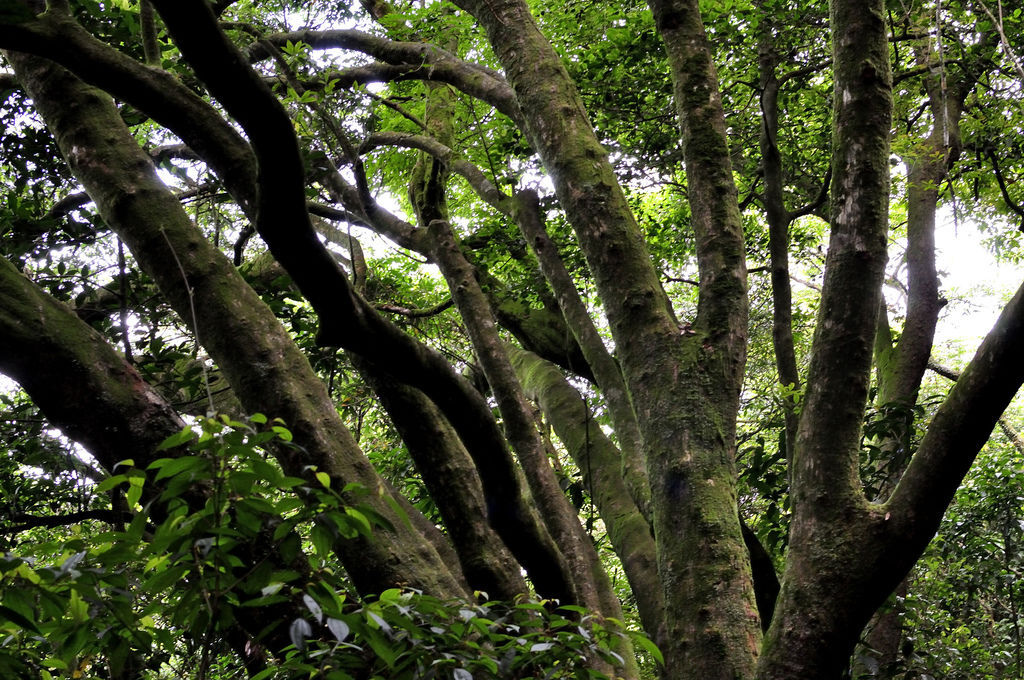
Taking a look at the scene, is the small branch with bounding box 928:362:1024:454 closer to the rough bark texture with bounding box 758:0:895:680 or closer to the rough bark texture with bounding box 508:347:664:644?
the rough bark texture with bounding box 508:347:664:644

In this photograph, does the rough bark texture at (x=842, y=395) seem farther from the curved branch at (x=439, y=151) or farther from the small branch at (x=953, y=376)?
the small branch at (x=953, y=376)

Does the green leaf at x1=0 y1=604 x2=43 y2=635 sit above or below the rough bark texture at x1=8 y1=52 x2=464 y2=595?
below

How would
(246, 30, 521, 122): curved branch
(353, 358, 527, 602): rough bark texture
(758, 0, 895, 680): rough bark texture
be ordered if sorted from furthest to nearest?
(246, 30, 521, 122): curved branch → (353, 358, 527, 602): rough bark texture → (758, 0, 895, 680): rough bark texture

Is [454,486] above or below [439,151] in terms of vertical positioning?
below

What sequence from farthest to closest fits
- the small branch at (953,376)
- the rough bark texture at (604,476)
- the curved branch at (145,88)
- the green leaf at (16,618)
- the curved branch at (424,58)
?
1. the small branch at (953,376)
2. the curved branch at (424,58)
3. the rough bark texture at (604,476)
4. the curved branch at (145,88)
5. the green leaf at (16,618)

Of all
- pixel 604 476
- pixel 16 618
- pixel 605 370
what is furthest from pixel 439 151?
pixel 16 618

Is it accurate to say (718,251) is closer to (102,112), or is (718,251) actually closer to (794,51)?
(102,112)

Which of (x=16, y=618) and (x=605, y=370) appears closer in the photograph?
(x=16, y=618)

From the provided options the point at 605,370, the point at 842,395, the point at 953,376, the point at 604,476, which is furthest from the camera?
the point at 953,376

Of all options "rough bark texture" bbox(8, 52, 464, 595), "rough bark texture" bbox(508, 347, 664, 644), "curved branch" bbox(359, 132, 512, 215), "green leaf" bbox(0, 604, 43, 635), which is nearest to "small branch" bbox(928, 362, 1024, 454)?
"rough bark texture" bbox(508, 347, 664, 644)

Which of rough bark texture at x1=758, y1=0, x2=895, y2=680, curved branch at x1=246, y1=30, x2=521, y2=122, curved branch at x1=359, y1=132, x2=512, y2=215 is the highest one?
curved branch at x1=246, y1=30, x2=521, y2=122

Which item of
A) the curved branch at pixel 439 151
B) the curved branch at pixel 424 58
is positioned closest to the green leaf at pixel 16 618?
the curved branch at pixel 439 151

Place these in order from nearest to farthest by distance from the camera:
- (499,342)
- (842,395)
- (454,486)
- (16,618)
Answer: (16,618) < (842,395) < (454,486) < (499,342)

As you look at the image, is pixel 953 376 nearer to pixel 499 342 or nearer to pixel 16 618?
pixel 499 342
